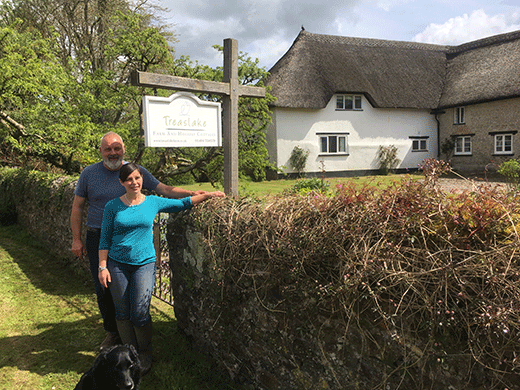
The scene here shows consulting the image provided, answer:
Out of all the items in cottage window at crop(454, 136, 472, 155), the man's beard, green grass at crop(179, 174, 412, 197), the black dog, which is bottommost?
the black dog

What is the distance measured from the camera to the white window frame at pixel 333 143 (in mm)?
24562

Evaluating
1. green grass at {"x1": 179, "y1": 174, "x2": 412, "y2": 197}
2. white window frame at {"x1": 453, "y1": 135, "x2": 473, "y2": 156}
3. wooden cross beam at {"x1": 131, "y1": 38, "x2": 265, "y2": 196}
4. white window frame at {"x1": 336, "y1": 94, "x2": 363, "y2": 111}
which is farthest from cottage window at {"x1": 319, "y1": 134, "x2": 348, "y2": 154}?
wooden cross beam at {"x1": 131, "y1": 38, "x2": 265, "y2": 196}

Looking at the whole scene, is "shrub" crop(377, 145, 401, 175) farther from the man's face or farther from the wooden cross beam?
the man's face

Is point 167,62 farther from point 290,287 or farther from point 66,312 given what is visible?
point 290,287

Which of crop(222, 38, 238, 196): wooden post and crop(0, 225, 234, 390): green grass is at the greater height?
crop(222, 38, 238, 196): wooden post

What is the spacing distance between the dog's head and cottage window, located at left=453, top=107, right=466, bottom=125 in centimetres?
2847

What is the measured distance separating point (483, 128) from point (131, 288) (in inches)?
1079

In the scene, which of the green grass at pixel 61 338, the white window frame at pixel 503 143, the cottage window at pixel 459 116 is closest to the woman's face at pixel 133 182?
the green grass at pixel 61 338

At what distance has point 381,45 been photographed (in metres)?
29.6

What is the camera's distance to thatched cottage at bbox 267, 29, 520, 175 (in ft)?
77.4

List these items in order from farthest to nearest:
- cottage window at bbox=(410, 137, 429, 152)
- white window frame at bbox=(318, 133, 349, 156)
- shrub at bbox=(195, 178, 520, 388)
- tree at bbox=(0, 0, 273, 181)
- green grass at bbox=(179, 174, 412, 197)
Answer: cottage window at bbox=(410, 137, 429, 152) < white window frame at bbox=(318, 133, 349, 156) < tree at bbox=(0, 0, 273, 181) < green grass at bbox=(179, 174, 412, 197) < shrub at bbox=(195, 178, 520, 388)

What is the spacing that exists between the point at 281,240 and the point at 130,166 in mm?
1402

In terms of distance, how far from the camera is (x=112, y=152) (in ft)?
11.5

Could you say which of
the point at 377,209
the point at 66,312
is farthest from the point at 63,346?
the point at 377,209
